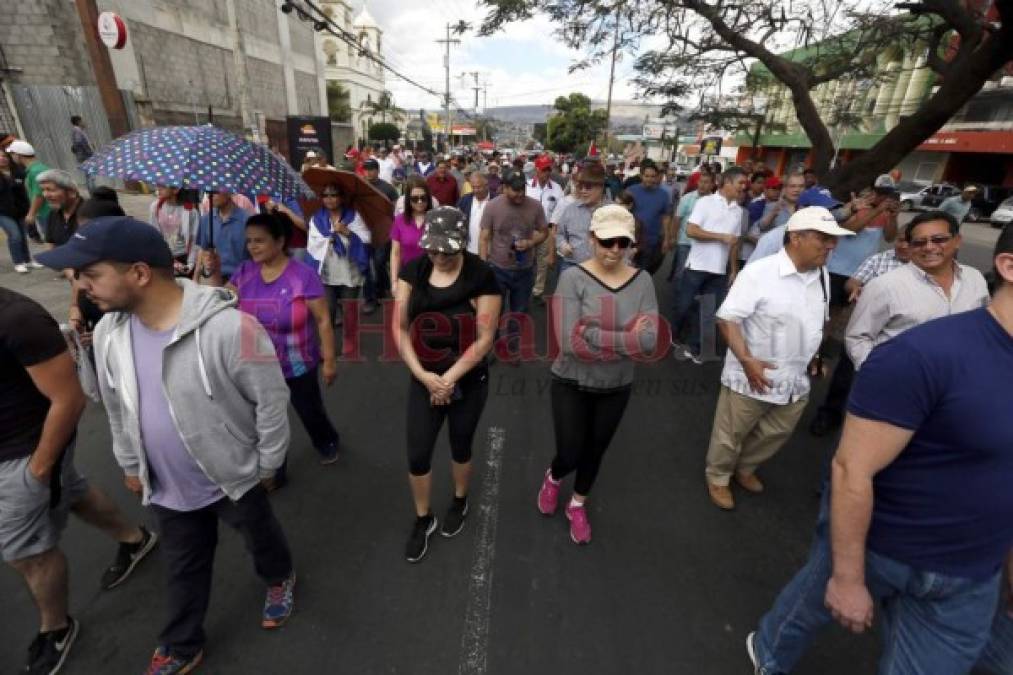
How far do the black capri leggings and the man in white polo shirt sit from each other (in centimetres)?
344

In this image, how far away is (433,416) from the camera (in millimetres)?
2654

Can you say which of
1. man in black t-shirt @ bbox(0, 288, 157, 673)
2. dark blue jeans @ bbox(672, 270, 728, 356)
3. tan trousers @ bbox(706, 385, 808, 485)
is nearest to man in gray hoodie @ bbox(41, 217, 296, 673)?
man in black t-shirt @ bbox(0, 288, 157, 673)

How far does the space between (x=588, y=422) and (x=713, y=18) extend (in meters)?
7.83

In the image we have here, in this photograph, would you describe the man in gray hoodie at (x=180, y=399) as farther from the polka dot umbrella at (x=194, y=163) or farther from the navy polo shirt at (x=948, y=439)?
the navy polo shirt at (x=948, y=439)

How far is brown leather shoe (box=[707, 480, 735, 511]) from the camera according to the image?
3.33 m

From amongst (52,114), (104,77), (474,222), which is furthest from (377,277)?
(104,77)

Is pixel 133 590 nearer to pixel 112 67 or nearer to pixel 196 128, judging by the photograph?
pixel 196 128

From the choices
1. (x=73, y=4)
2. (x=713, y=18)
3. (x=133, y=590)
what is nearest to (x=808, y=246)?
(x=133, y=590)

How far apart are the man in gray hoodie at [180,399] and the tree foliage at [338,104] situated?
52.5 metres

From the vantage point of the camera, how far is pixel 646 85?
10.9 meters

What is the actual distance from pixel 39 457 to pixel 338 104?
5425 cm

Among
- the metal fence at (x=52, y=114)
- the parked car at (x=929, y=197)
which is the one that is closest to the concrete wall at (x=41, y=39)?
the metal fence at (x=52, y=114)

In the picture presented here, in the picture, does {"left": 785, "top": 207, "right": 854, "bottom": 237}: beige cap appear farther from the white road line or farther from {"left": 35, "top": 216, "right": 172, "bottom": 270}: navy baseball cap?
{"left": 35, "top": 216, "right": 172, "bottom": 270}: navy baseball cap

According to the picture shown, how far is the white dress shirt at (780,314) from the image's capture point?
2.81 m
